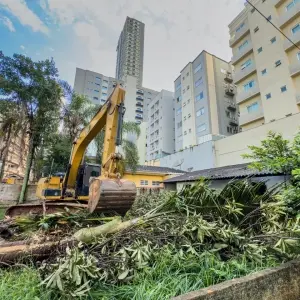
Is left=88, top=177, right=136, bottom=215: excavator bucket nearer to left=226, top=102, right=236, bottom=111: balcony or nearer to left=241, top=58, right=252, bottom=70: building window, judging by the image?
left=241, top=58, right=252, bottom=70: building window

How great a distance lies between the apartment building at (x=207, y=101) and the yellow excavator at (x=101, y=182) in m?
21.1

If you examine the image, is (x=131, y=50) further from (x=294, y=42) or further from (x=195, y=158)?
(x=294, y=42)

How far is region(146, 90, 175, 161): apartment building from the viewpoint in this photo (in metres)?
37.9

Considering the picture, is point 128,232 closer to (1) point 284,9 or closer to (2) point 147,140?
(1) point 284,9

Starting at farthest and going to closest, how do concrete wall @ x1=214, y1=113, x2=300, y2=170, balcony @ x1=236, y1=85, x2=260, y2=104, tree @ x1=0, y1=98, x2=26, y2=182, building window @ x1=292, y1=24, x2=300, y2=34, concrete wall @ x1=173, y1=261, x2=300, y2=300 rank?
balcony @ x1=236, y1=85, x2=260, y2=104, building window @ x1=292, y1=24, x2=300, y2=34, concrete wall @ x1=214, y1=113, x2=300, y2=170, tree @ x1=0, y1=98, x2=26, y2=182, concrete wall @ x1=173, y1=261, x2=300, y2=300

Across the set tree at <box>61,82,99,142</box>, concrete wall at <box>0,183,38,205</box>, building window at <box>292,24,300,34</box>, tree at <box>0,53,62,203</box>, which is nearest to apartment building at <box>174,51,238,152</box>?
building window at <box>292,24,300,34</box>

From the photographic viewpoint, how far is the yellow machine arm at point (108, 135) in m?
4.13

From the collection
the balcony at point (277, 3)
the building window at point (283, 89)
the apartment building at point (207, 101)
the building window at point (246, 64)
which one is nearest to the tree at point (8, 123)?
the apartment building at point (207, 101)

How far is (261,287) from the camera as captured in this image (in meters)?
2.01

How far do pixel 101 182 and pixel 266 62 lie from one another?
2348cm

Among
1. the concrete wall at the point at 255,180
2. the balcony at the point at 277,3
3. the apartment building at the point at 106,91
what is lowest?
the concrete wall at the point at 255,180

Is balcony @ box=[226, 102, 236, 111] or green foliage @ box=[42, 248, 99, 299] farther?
balcony @ box=[226, 102, 236, 111]

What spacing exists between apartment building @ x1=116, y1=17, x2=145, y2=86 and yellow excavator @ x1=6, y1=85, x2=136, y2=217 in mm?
62603

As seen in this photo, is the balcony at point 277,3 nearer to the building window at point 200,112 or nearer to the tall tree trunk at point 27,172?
the building window at point 200,112
